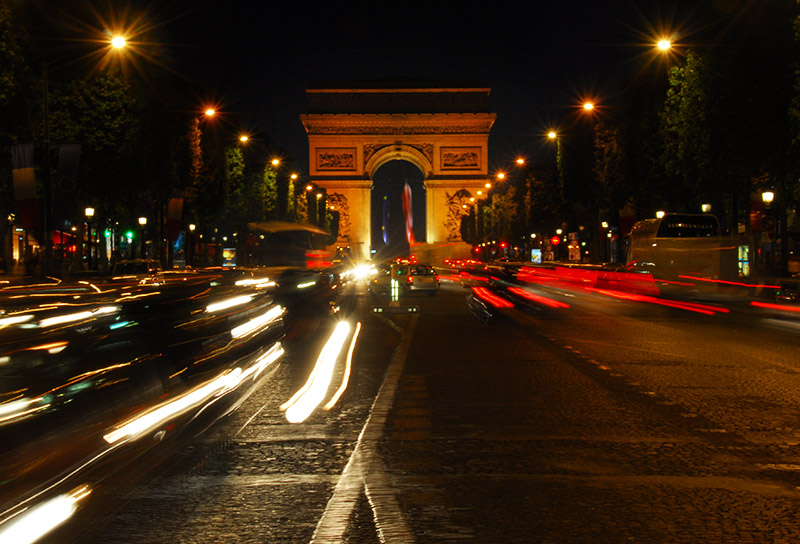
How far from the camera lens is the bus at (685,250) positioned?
35344 mm

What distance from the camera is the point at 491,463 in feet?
21.7

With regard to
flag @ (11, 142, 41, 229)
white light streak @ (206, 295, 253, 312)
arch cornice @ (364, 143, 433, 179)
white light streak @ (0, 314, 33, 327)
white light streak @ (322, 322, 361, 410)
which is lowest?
white light streak @ (322, 322, 361, 410)

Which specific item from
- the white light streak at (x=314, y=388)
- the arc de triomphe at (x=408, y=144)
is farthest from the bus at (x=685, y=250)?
the arc de triomphe at (x=408, y=144)

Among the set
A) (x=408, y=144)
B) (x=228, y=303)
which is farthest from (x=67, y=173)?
(x=408, y=144)

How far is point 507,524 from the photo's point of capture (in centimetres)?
508

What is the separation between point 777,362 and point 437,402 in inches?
234

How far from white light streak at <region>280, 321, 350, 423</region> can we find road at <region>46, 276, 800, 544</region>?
15cm

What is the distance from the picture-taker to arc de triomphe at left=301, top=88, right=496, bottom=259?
96.1 meters

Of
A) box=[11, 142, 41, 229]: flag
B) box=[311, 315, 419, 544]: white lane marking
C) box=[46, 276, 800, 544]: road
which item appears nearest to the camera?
box=[311, 315, 419, 544]: white lane marking

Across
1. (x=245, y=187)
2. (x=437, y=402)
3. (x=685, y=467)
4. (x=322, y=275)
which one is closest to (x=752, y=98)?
(x=322, y=275)

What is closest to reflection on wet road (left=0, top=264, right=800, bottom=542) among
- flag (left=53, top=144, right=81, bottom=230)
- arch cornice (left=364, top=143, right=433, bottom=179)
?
flag (left=53, top=144, right=81, bottom=230)

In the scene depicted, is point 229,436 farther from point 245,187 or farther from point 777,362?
point 245,187

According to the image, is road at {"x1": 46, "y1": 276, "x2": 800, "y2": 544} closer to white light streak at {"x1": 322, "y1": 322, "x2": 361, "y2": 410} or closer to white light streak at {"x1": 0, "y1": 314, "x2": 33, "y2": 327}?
white light streak at {"x1": 322, "y1": 322, "x2": 361, "y2": 410}

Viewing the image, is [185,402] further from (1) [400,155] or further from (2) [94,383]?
(1) [400,155]
